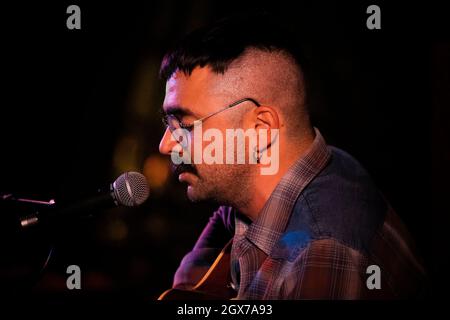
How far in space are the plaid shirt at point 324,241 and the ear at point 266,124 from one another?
17 centimetres

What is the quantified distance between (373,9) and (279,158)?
1.38 m

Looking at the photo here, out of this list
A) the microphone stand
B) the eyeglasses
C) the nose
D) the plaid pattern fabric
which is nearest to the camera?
the microphone stand

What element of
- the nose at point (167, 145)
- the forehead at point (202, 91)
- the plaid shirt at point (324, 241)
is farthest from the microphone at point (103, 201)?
the plaid shirt at point (324, 241)

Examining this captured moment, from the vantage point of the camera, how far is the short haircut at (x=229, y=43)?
180cm

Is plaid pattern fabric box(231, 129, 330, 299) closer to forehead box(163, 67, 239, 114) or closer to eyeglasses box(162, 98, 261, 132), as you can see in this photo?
eyeglasses box(162, 98, 261, 132)

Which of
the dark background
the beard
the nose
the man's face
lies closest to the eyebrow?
the man's face

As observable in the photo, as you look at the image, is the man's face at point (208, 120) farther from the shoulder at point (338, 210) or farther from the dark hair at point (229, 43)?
the shoulder at point (338, 210)

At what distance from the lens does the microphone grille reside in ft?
4.81

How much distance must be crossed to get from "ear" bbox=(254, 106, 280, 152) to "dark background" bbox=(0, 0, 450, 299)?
1.10 metres

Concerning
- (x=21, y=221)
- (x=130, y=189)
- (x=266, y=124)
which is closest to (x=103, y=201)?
(x=130, y=189)

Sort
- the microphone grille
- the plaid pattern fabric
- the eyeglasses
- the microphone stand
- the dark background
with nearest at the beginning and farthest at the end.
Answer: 1. the microphone stand
2. the microphone grille
3. the plaid pattern fabric
4. the eyeglasses
5. the dark background

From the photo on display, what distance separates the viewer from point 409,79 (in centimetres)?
260
